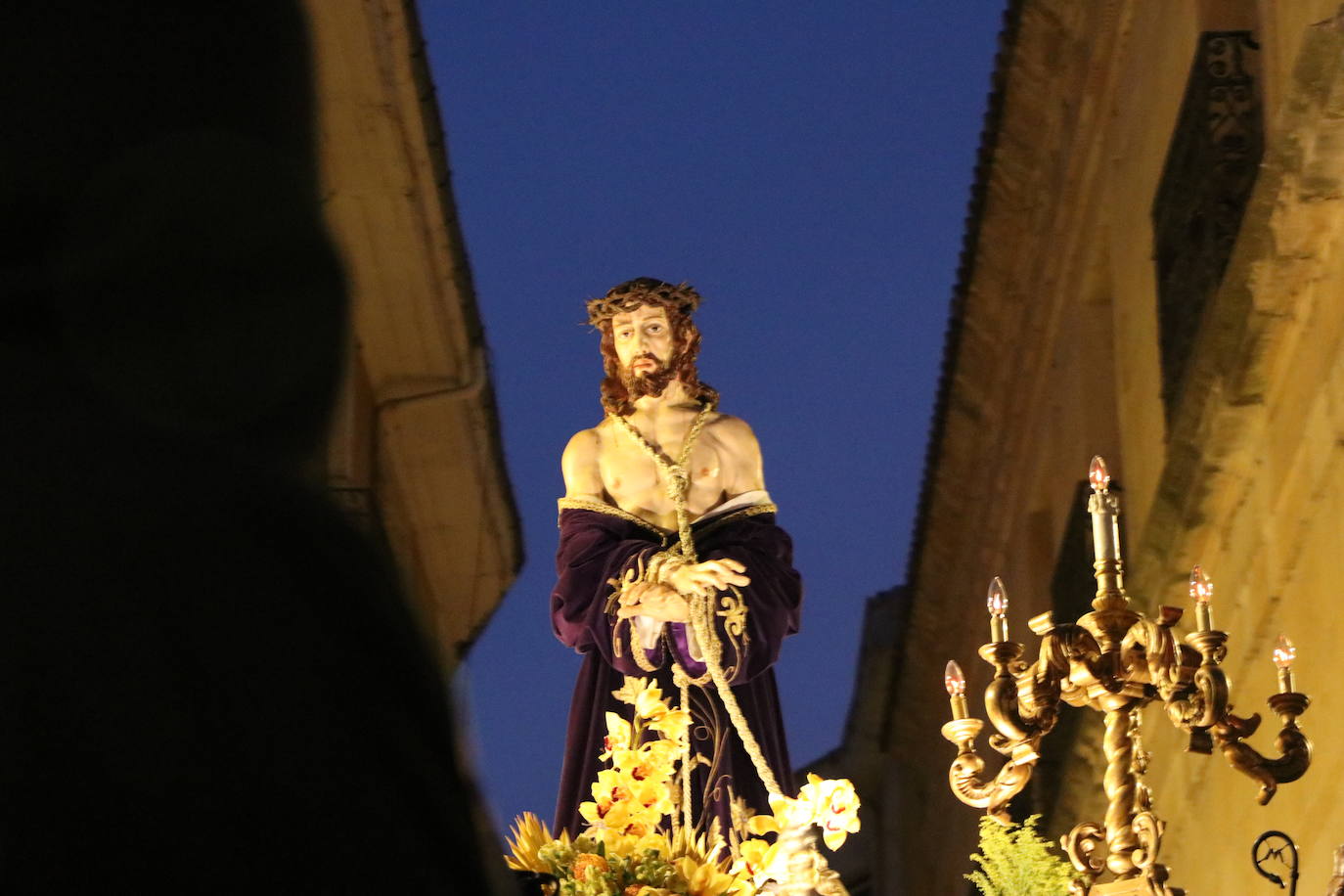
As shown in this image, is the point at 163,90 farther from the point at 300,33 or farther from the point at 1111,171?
the point at 1111,171

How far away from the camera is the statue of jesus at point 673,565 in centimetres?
688

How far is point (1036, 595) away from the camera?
17.5 metres

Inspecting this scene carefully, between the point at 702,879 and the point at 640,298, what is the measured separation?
9.87ft

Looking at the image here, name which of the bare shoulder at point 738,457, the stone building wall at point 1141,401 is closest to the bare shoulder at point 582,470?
the bare shoulder at point 738,457

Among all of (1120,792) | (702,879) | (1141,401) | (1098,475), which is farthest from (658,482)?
(1141,401)

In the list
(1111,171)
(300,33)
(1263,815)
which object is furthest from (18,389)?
(1111,171)

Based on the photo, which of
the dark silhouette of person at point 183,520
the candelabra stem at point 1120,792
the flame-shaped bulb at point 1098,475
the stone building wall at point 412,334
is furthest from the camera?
the stone building wall at point 412,334

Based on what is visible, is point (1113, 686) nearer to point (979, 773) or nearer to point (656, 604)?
point (979, 773)

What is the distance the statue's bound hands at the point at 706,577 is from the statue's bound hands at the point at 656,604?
23mm

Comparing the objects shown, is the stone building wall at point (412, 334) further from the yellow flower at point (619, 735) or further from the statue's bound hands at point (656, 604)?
the yellow flower at point (619, 735)

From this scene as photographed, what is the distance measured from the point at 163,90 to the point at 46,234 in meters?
0.07

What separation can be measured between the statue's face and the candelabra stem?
62.2 inches

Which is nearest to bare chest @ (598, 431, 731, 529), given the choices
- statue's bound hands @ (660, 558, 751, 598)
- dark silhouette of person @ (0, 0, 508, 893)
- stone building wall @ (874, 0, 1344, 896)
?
statue's bound hands @ (660, 558, 751, 598)

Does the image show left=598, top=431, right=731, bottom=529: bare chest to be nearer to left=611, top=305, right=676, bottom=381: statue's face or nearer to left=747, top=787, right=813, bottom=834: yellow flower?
left=611, top=305, right=676, bottom=381: statue's face
